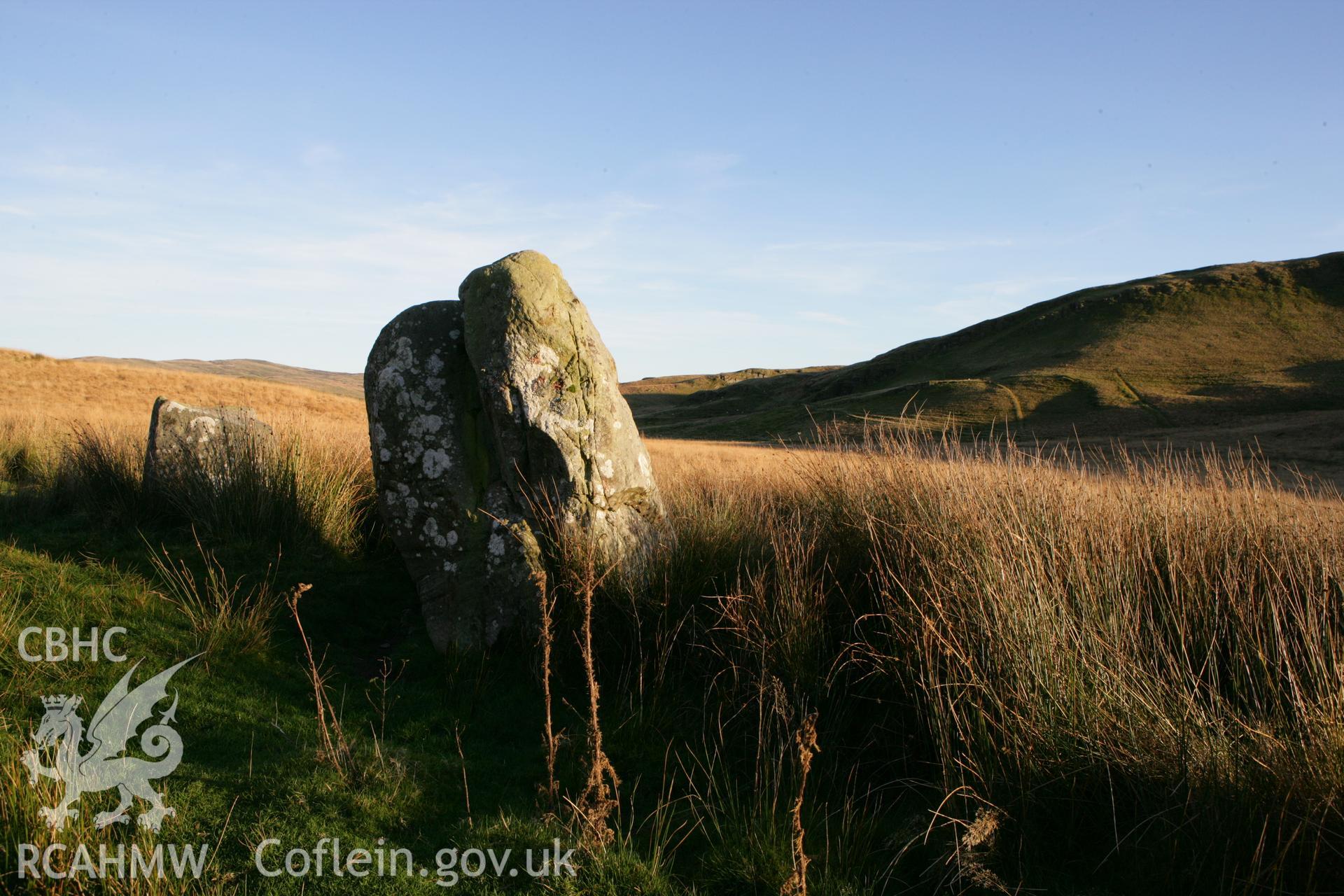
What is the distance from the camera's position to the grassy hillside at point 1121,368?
39.7 meters

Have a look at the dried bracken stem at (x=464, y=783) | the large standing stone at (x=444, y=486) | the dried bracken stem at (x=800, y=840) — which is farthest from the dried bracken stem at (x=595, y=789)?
the large standing stone at (x=444, y=486)

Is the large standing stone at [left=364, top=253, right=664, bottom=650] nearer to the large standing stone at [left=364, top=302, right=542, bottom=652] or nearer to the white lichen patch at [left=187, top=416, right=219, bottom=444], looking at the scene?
the large standing stone at [left=364, top=302, right=542, bottom=652]

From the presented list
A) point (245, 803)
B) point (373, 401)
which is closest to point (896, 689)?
point (245, 803)

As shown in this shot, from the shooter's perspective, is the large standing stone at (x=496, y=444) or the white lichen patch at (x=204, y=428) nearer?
the large standing stone at (x=496, y=444)

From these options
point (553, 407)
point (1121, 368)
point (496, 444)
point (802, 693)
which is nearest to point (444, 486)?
point (496, 444)

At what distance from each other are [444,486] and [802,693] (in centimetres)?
327

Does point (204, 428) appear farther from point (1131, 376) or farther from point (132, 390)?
point (1131, 376)

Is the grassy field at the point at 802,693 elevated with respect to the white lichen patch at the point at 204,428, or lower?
lower

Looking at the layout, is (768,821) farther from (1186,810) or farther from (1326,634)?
(1326,634)

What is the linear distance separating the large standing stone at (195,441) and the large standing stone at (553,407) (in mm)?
3171

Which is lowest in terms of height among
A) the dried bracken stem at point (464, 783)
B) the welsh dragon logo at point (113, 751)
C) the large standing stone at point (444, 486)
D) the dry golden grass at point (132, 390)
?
the dried bracken stem at point (464, 783)

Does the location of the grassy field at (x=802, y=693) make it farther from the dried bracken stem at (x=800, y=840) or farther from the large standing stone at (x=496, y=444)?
the large standing stone at (x=496, y=444)

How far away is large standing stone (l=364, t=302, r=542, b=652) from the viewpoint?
5.82 meters

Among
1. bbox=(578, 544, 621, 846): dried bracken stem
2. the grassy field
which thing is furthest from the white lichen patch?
bbox=(578, 544, 621, 846): dried bracken stem
